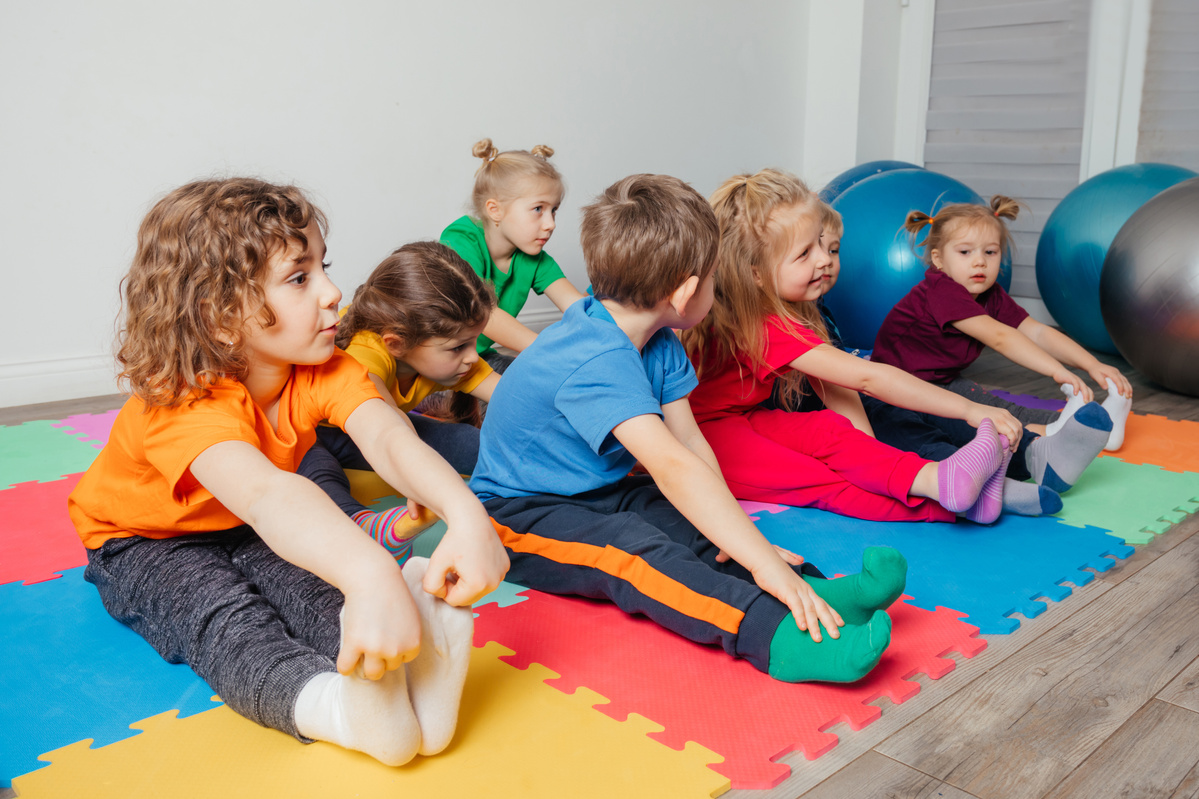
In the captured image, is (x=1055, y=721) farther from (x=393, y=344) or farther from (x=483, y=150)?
(x=483, y=150)

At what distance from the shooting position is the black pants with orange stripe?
3.65 ft

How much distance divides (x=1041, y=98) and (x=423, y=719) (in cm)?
389

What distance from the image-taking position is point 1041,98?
3.78 metres

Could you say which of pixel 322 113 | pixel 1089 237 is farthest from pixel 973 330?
pixel 322 113

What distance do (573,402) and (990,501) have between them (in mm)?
840

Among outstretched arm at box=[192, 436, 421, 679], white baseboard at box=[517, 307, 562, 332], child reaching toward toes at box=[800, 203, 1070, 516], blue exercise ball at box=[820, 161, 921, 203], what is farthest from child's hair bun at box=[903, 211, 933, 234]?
outstretched arm at box=[192, 436, 421, 679]

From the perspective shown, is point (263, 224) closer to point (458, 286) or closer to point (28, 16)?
point (458, 286)

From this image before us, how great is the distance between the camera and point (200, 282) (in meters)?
1.06

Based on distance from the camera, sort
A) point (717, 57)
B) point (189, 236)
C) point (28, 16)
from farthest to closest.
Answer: point (717, 57), point (28, 16), point (189, 236)

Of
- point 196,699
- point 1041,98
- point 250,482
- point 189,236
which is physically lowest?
point 196,699

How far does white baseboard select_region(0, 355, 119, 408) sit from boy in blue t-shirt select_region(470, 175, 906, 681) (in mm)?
1799

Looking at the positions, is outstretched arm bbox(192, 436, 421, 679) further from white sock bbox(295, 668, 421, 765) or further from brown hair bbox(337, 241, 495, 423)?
brown hair bbox(337, 241, 495, 423)

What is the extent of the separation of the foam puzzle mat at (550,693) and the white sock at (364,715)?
0.04m

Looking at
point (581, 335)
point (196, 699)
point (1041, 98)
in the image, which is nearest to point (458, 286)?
point (581, 335)
